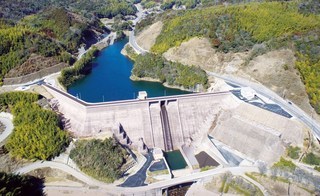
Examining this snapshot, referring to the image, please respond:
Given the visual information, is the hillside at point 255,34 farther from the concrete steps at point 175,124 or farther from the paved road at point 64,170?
the paved road at point 64,170

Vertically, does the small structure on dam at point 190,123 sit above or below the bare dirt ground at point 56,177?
above

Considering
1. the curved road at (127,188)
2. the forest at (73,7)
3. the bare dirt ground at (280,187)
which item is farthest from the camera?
the forest at (73,7)

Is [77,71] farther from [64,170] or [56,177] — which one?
[56,177]

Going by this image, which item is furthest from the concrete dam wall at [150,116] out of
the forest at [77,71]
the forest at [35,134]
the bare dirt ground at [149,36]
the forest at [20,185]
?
the bare dirt ground at [149,36]

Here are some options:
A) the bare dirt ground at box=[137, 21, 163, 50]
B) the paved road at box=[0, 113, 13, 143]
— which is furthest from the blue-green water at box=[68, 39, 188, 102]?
the paved road at box=[0, 113, 13, 143]

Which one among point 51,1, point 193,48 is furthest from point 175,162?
point 51,1

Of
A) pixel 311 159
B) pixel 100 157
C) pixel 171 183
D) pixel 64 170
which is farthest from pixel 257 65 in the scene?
pixel 64 170

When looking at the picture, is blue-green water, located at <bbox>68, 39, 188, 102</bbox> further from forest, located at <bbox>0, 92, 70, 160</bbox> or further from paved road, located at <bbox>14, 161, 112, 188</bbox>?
paved road, located at <bbox>14, 161, 112, 188</bbox>
